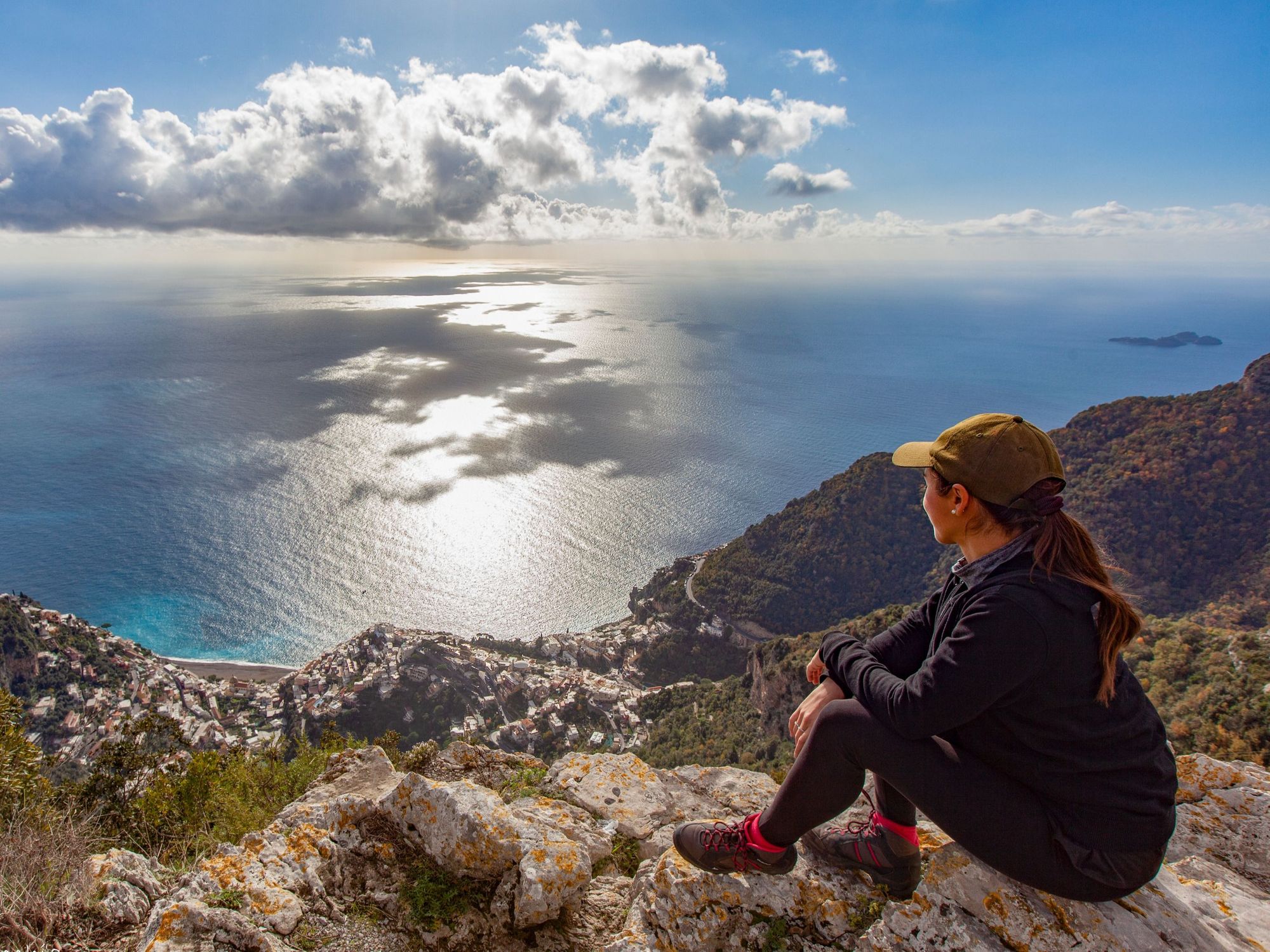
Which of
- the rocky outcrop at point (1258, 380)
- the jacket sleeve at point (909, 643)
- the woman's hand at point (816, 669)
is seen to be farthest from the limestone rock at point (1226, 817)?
the rocky outcrop at point (1258, 380)

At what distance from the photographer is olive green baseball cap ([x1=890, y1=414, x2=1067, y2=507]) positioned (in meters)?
2.41

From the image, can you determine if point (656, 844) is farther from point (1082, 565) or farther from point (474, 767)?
point (1082, 565)

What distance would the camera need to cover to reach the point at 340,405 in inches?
3797

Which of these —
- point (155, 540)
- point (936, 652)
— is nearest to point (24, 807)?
point (936, 652)

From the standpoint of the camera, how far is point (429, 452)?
7862 centimetres

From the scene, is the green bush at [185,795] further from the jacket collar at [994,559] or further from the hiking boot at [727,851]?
the jacket collar at [994,559]

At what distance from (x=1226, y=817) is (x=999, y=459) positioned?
3.73 m

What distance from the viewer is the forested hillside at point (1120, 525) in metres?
36.2

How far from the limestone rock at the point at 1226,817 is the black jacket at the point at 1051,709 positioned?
2038mm

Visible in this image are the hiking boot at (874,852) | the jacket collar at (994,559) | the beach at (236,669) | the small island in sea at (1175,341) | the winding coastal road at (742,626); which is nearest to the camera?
the jacket collar at (994,559)

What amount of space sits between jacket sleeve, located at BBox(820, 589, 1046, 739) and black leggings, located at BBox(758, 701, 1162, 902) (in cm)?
17

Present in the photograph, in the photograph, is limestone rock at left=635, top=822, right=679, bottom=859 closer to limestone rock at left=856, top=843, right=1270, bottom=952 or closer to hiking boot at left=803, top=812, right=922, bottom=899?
hiking boot at left=803, top=812, right=922, bottom=899

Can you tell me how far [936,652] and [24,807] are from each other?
28.4ft

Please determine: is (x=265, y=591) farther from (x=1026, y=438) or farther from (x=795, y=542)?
(x=1026, y=438)
